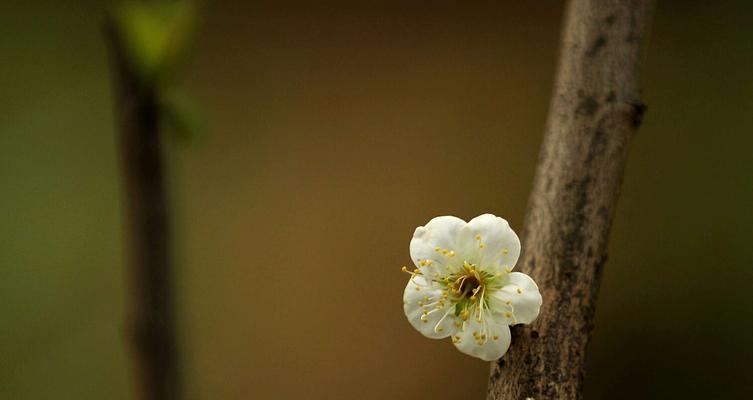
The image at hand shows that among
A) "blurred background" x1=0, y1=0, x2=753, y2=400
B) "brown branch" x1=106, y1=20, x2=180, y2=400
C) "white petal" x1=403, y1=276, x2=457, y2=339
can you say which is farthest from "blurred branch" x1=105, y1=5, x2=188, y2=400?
"blurred background" x1=0, y1=0, x2=753, y2=400

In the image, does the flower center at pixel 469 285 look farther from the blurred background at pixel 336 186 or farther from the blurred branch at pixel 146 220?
the blurred background at pixel 336 186

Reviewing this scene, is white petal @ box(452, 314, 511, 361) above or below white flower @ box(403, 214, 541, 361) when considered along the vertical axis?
below

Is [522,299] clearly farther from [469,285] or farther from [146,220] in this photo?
[146,220]

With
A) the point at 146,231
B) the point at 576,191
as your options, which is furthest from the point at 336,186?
the point at 576,191

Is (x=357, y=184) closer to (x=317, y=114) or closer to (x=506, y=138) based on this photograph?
(x=317, y=114)

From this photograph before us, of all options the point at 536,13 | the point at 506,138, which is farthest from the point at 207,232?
the point at 536,13

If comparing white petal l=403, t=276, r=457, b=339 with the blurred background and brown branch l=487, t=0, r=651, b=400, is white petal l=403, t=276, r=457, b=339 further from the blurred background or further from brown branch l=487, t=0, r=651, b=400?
the blurred background
